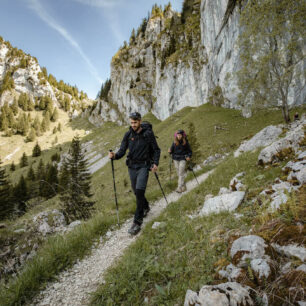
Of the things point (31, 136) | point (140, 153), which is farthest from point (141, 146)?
point (31, 136)

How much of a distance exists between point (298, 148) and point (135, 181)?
20.8 feet

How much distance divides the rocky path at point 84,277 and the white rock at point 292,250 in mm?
3511

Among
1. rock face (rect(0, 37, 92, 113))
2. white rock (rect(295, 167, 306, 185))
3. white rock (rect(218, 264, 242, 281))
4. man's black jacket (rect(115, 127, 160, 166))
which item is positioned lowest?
white rock (rect(218, 264, 242, 281))

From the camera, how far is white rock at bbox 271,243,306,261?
81.5 inches

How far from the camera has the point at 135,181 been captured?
6.04 m

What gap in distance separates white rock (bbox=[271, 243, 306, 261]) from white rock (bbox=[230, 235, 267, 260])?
0.57 ft

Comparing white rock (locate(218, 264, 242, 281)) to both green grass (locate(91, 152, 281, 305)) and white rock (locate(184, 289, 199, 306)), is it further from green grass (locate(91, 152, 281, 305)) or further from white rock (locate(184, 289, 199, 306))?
white rock (locate(184, 289, 199, 306))

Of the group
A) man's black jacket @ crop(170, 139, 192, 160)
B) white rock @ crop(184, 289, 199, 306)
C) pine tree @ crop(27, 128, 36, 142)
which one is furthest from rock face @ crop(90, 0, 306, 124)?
pine tree @ crop(27, 128, 36, 142)

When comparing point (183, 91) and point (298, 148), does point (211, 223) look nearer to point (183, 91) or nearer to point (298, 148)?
point (298, 148)

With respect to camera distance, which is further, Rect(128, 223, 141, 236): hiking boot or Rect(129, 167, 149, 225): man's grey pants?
Rect(129, 167, 149, 225): man's grey pants

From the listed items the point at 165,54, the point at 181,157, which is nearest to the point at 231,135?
the point at 181,157

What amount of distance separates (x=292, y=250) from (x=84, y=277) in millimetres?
4153

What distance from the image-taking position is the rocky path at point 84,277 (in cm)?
332

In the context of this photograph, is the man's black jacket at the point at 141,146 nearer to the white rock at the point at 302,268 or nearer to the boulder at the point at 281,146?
the white rock at the point at 302,268
